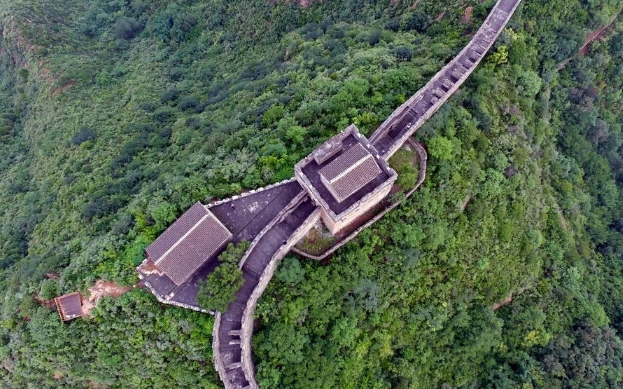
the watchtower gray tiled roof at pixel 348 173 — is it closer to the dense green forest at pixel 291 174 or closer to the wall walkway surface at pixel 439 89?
the wall walkway surface at pixel 439 89

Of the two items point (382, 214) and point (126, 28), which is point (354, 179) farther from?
point (126, 28)

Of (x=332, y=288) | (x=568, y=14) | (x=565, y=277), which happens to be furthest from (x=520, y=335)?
(x=568, y=14)

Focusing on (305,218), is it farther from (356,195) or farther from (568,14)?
(568,14)

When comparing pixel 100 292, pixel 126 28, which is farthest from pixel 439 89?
pixel 126 28

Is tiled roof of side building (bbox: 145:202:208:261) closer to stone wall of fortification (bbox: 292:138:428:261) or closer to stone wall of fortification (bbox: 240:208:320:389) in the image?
stone wall of fortification (bbox: 240:208:320:389)

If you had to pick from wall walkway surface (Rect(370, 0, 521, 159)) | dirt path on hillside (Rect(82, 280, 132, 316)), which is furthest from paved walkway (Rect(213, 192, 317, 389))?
wall walkway surface (Rect(370, 0, 521, 159))

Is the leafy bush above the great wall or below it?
above
